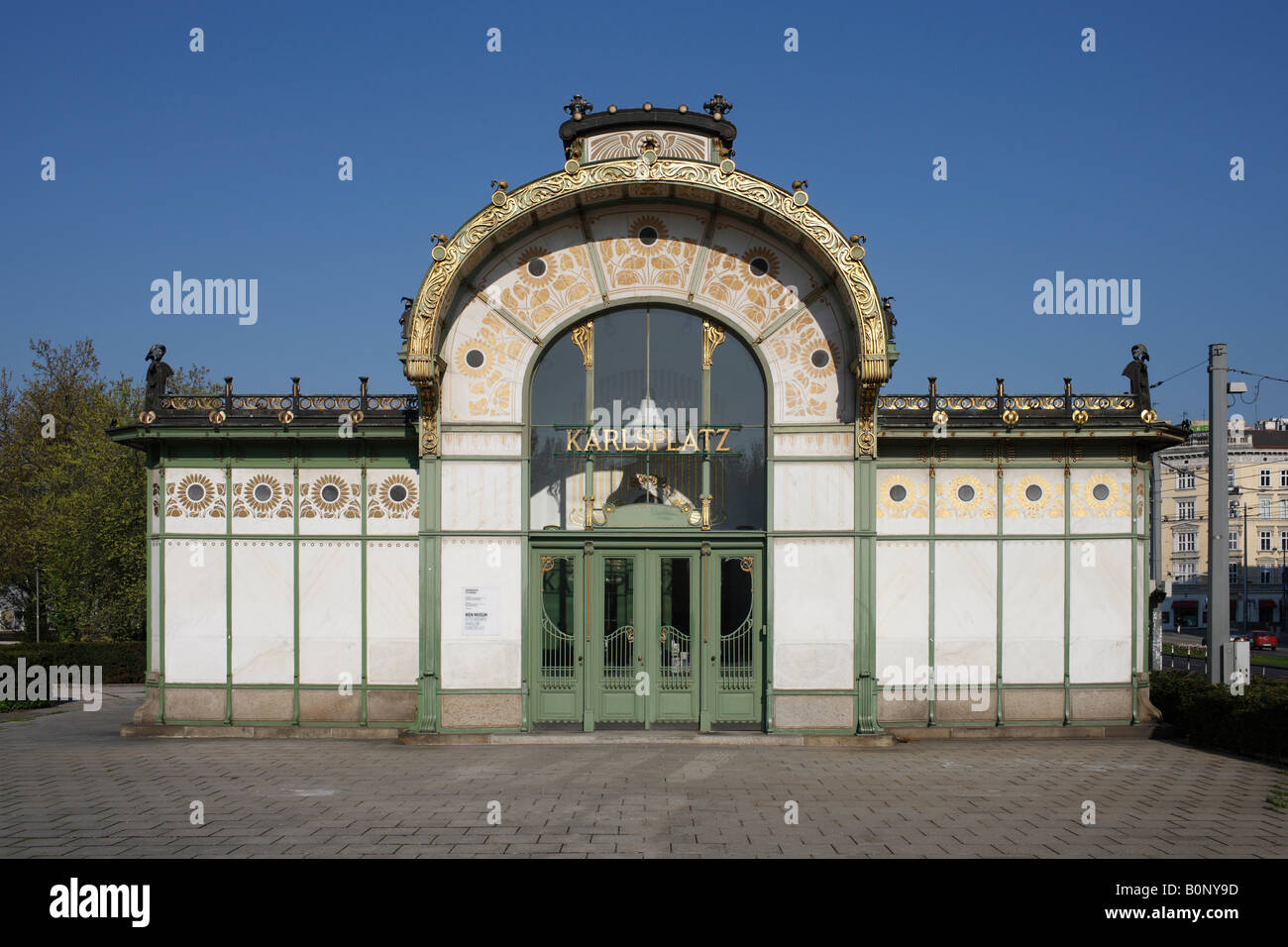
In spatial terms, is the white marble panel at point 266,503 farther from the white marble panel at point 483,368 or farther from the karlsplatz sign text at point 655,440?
the karlsplatz sign text at point 655,440

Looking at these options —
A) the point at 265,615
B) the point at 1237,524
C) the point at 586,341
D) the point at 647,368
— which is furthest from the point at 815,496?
the point at 1237,524

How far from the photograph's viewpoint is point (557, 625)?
1639cm

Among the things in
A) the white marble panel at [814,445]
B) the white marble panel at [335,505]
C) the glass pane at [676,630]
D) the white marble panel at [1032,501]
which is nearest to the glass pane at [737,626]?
the glass pane at [676,630]

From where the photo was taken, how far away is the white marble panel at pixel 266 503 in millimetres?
16828

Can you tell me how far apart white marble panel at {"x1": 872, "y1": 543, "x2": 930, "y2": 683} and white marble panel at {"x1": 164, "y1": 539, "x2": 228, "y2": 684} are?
37.9 feet

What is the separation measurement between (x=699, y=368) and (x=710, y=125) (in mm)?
4111

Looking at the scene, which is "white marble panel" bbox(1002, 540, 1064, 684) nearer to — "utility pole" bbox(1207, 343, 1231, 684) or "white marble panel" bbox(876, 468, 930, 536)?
"white marble panel" bbox(876, 468, 930, 536)

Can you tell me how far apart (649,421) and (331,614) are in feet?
21.5

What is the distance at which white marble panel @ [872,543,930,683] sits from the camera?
16.5 m

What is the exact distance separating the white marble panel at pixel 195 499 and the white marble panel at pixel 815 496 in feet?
32.4

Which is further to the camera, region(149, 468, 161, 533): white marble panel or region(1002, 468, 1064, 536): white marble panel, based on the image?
region(149, 468, 161, 533): white marble panel

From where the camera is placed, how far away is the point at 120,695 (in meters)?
25.4

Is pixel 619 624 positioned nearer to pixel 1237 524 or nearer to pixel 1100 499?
pixel 1100 499

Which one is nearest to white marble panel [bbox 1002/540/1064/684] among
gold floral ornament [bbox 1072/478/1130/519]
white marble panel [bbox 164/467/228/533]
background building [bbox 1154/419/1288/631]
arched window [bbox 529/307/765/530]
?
gold floral ornament [bbox 1072/478/1130/519]
